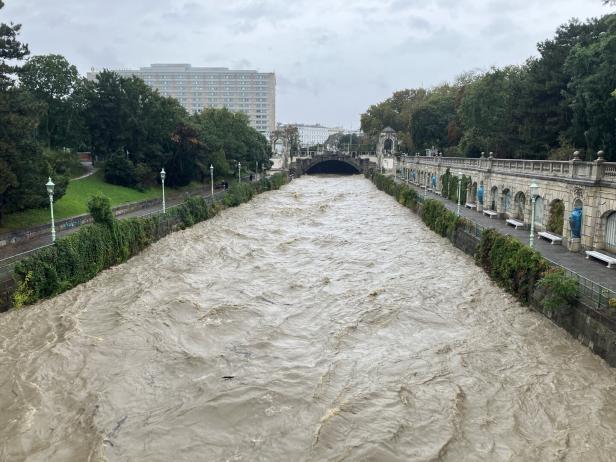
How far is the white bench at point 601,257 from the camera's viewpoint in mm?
22888

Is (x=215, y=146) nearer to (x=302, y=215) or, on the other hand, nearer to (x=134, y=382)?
(x=302, y=215)

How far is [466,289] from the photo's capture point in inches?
984

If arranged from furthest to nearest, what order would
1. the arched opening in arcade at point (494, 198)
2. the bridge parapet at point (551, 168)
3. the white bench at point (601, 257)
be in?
the arched opening in arcade at point (494, 198) < the bridge parapet at point (551, 168) < the white bench at point (601, 257)

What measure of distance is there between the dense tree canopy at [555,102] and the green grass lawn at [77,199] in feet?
118

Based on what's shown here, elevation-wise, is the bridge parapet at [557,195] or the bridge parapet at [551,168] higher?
the bridge parapet at [551,168]

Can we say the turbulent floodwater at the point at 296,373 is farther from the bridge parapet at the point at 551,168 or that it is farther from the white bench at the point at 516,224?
the white bench at the point at 516,224

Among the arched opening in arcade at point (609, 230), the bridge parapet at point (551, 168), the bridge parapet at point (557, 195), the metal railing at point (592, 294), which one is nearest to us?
the metal railing at point (592, 294)

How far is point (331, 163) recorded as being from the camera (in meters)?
139

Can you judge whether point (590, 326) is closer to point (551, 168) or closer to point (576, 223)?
point (576, 223)

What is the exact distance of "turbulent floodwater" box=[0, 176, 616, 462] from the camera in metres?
12.7

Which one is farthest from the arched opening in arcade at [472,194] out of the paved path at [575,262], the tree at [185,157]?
the tree at [185,157]

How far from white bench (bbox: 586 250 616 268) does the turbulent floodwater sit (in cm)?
456

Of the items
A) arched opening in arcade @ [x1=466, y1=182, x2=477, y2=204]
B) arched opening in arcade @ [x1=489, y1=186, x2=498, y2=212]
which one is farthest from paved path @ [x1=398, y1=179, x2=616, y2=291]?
arched opening in arcade @ [x1=466, y1=182, x2=477, y2=204]

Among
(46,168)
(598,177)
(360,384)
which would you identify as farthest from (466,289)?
(46,168)
